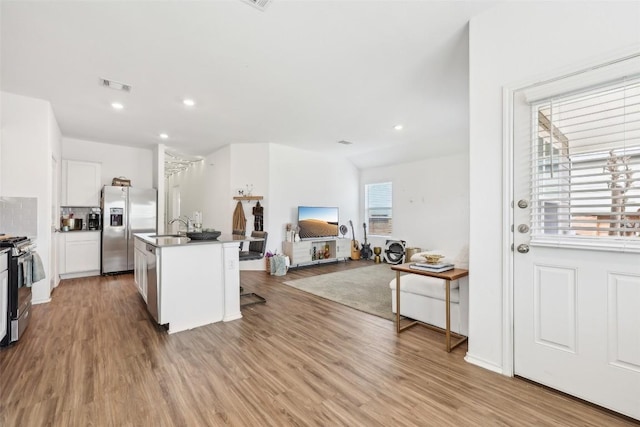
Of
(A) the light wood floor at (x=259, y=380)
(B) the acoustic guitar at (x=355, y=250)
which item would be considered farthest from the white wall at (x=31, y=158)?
(B) the acoustic guitar at (x=355, y=250)

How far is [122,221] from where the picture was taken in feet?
19.0

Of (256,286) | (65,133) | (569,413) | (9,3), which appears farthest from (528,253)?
(65,133)

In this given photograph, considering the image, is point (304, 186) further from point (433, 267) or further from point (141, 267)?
point (433, 267)

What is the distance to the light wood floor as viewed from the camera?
→ 171 centimetres

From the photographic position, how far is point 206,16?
2332 millimetres

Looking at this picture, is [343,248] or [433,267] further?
[343,248]

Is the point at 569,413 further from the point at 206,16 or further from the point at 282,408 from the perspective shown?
the point at 206,16

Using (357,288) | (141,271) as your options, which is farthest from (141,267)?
(357,288)

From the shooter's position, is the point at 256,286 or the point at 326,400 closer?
the point at 326,400

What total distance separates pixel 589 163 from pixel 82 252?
729cm

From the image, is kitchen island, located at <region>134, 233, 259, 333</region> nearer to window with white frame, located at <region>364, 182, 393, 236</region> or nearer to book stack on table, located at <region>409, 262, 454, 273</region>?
book stack on table, located at <region>409, 262, 454, 273</region>

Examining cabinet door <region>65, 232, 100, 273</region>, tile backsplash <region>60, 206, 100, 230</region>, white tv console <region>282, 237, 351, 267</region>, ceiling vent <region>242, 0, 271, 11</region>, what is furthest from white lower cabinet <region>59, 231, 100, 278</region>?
ceiling vent <region>242, 0, 271, 11</region>

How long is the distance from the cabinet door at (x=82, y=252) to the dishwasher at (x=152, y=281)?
3295 millimetres

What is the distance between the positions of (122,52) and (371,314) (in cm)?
379
